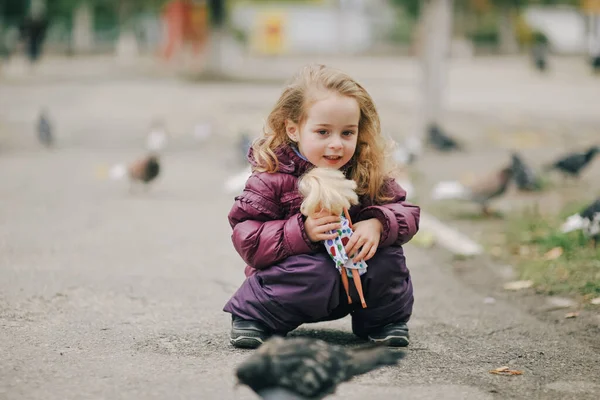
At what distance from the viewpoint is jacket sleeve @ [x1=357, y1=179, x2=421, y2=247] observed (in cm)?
391

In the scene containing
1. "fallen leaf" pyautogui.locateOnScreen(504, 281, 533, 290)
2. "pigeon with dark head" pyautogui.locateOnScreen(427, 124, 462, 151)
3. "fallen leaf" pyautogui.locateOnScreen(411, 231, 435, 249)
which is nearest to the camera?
"fallen leaf" pyautogui.locateOnScreen(504, 281, 533, 290)

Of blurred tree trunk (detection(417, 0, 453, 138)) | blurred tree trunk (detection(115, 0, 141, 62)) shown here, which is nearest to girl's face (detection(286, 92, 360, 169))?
blurred tree trunk (detection(417, 0, 453, 138))

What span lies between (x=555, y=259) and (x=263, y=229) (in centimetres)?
292

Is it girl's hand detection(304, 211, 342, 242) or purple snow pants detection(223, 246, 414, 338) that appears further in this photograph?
purple snow pants detection(223, 246, 414, 338)

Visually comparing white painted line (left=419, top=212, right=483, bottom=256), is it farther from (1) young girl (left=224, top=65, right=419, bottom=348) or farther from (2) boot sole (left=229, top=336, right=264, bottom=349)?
(2) boot sole (left=229, top=336, right=264, bottom=349)

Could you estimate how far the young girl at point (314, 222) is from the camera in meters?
3.86

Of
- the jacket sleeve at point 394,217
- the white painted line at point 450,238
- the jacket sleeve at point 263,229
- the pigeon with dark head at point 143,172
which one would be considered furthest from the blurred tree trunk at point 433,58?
the jacket sleeve at point 263,229

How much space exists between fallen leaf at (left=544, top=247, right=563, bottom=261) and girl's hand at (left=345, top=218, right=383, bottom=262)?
2683 mm

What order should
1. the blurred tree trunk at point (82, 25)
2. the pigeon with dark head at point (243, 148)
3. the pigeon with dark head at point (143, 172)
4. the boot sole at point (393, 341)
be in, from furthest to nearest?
the blurred tree trunk at point (82, 25)
the pigeon with dark head at point (243, 148)
the pigeon with dark head at point (143, 172)
the boot sole at point (393, 341)

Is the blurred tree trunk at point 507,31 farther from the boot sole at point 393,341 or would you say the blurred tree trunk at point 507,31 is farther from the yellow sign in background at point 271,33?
the boot sole at point 393,341

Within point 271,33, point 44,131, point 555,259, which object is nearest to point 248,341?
point 555,259

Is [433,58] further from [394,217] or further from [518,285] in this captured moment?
[394,217]

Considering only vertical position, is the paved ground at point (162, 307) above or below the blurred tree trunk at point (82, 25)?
below

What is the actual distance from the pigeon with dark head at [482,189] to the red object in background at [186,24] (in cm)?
2407
